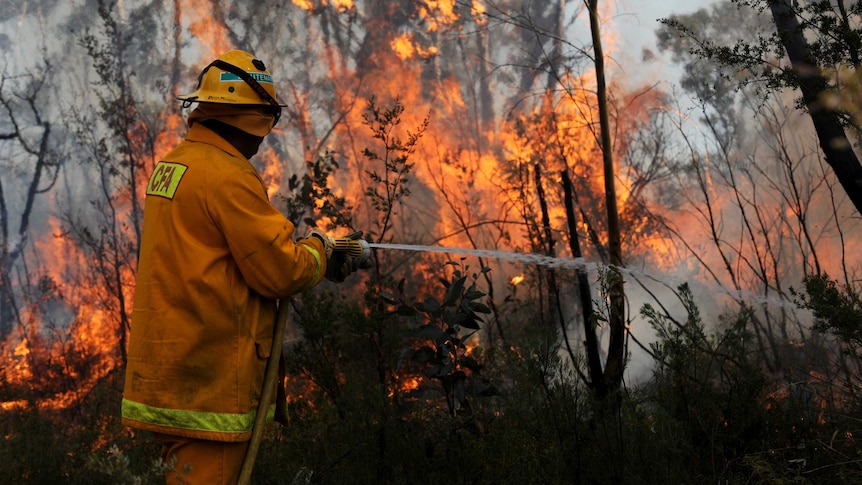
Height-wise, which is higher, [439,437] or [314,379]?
[314,379]

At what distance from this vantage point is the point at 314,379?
415 centimetres

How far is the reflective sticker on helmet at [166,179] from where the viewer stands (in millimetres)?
2068

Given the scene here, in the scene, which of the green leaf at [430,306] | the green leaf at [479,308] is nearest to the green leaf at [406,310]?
the green leaf at [430,306]

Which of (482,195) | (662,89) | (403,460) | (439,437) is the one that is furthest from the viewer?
(482,195)

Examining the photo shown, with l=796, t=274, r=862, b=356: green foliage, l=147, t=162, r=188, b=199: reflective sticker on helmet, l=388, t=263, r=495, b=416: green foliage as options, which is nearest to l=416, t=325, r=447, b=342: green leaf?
l=388, t=263, r=495, b=416: green foliage

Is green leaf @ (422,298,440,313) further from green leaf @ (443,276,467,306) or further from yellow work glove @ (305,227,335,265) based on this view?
yellow work glove @ (305,227,335,265)

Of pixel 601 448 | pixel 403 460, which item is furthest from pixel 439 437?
pixel 601 448

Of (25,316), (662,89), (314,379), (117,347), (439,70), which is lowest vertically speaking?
(314,379)

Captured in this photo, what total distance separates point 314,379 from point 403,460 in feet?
3.83

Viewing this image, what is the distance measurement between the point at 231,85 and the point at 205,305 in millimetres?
768

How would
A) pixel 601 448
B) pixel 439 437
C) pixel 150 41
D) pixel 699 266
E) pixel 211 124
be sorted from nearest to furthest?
pixel 211 124, pixel 601 448, pixel 439 437, pixel 699 266, pixel 150 41

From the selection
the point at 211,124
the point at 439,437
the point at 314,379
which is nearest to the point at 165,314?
the point at 211,124

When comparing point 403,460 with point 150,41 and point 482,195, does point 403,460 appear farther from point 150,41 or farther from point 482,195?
point 150,41

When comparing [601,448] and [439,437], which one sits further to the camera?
[439,437]
